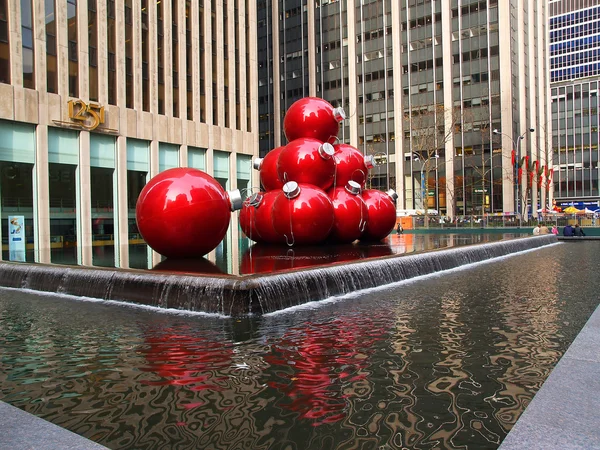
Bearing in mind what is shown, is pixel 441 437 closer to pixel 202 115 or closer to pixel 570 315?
pixel 570 315

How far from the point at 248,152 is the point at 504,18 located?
3680cm

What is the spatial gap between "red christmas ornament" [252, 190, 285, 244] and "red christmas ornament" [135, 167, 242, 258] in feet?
9.90

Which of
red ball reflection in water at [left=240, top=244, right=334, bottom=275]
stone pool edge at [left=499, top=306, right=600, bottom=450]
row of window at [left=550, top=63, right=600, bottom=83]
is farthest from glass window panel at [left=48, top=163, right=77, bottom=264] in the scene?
row of window at [left=550, top=63, right=600, bottom=83]

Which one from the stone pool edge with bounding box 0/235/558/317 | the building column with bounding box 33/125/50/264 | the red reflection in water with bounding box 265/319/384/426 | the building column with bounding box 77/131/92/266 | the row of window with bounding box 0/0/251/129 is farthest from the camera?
the building column with bounding box 77/131/92/266

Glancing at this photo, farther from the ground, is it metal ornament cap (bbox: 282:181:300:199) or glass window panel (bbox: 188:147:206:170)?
glass window panel (bbox: 188:147:206:170)

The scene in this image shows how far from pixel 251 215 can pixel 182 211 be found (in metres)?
4.54

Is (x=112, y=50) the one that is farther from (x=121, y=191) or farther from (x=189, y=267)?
(x=189, y=267)

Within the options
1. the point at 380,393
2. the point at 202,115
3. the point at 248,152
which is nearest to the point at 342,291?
the point at 380,393

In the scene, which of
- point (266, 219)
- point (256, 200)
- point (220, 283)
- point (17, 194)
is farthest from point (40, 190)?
point (220, 283)

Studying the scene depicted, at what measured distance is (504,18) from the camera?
5766 cm

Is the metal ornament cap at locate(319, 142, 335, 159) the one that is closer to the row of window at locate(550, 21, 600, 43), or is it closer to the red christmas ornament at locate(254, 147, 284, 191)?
the red christmas ornament at locate(254, 147, 284, 191)

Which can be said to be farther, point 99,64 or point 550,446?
point 99,64

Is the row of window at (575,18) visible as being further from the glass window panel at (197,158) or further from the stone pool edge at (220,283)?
the stone pool edge at (220,283)

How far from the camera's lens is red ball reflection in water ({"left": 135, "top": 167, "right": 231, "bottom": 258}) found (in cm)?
1053
